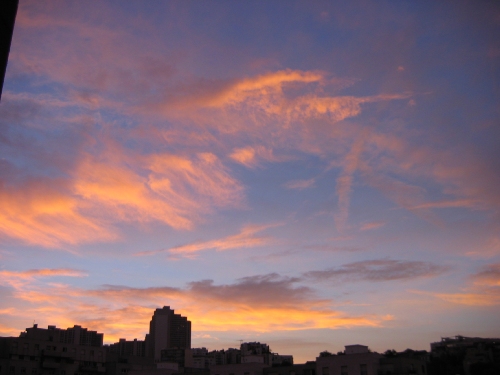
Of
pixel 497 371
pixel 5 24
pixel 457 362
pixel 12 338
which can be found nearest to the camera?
pixel 5 24

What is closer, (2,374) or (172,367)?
(2,374)

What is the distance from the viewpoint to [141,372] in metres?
93.9

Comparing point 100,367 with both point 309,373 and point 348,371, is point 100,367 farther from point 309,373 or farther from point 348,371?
point 348,371

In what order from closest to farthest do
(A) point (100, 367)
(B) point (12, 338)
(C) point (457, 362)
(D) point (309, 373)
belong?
(D) point (309, 373)
(B) point (12, 338)
(A) point (100, 367)
(C) point (457, 362)

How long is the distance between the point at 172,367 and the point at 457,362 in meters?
111

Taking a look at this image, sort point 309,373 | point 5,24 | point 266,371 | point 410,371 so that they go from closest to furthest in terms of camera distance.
A: point 5,24, point 410,371, point 309,373, point 266,371

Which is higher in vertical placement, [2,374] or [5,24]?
[5,24]

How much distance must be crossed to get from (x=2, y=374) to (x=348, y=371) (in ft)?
195

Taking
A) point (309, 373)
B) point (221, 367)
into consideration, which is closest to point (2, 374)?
point (221, 367)

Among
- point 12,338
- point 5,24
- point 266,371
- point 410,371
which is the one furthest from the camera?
point 12,338

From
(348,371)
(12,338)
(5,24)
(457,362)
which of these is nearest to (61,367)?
(12,338)

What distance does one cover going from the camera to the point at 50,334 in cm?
10856

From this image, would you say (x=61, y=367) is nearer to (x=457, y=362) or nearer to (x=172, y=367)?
(x=172, y=367)

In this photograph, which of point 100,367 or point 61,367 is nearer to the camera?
point 61,367
